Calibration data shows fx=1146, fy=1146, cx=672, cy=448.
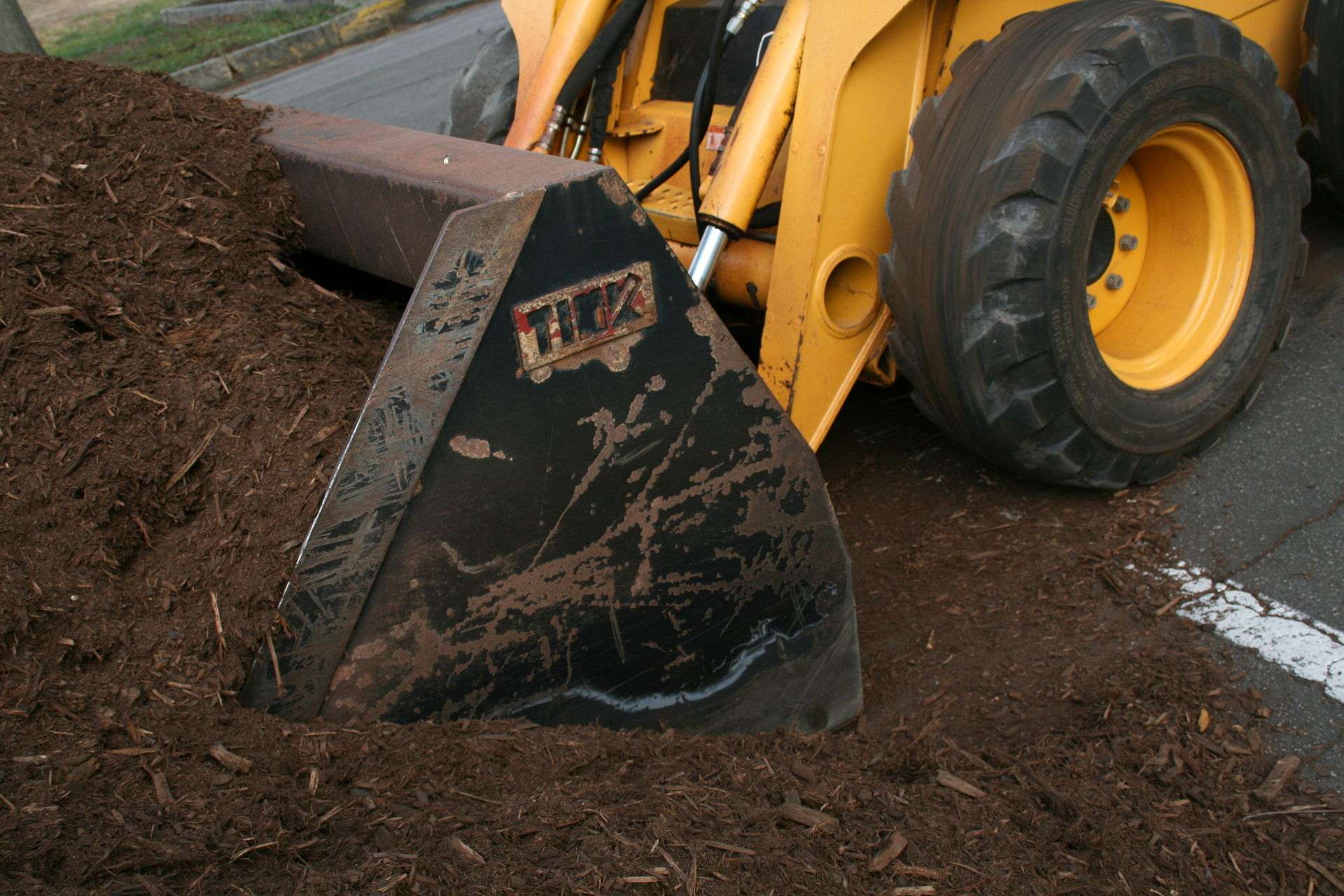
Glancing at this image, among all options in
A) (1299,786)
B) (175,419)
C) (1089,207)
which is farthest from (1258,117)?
(175,419)

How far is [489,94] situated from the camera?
368 centimetres

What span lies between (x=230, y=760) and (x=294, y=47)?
34.3 ft

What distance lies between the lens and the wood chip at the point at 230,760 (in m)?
1.74

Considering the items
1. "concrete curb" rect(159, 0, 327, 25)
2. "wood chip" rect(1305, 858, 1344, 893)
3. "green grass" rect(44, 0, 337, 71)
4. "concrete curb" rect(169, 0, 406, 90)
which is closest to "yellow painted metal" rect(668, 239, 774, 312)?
"wood chip" rect(1305, 858, 1344, 893)

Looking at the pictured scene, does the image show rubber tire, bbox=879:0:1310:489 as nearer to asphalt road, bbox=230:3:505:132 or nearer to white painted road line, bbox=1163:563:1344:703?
white painted road line, bbox=1163:563:1344:703

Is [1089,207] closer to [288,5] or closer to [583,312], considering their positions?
[583,312]

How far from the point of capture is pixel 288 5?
12.2 meters

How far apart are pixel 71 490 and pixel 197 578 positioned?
25cm

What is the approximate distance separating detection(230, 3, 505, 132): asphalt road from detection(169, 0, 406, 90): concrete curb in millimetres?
230

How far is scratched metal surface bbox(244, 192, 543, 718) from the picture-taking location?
6.15 ft

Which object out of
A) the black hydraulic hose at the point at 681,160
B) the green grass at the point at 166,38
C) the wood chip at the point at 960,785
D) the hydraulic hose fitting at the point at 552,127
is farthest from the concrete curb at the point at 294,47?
the wood chip at the point at 960,785

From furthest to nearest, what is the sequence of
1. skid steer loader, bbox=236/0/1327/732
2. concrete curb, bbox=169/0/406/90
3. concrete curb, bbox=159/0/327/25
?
1. concrete curb, bbox=159/0/327/25
2. concrete curb, bbox=169/0/406/90
3. skid steer loader, bbox=236/0/1327/732

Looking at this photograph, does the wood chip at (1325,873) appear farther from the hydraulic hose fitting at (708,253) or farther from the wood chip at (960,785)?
the hydraulic hose fitting at (708,253)

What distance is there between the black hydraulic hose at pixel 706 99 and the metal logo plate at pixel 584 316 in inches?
29.3
